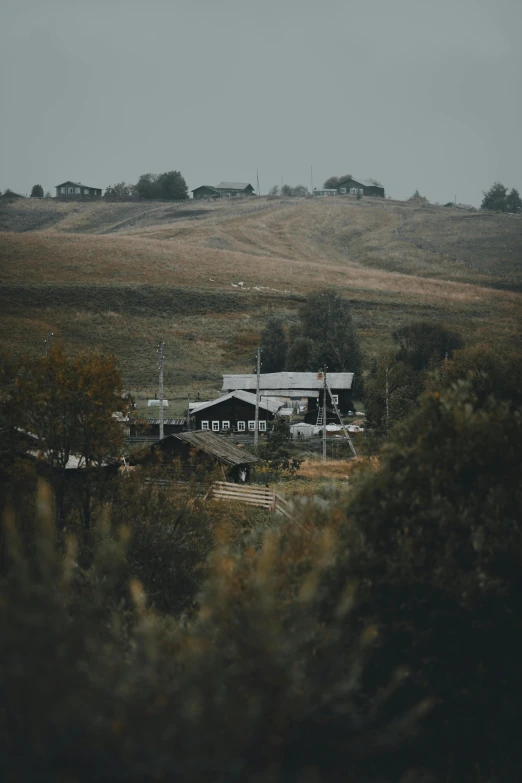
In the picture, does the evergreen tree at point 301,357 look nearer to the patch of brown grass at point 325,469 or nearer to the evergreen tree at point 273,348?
the evergreen tree at point 273,348

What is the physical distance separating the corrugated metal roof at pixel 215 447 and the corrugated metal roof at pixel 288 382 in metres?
25.7

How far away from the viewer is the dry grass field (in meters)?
83.2

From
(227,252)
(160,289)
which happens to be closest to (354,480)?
(160,289)

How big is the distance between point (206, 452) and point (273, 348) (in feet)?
146

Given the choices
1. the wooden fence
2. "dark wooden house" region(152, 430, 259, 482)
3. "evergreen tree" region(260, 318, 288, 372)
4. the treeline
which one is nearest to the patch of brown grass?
"dark wooden house" region(152, 430, 259, 482)

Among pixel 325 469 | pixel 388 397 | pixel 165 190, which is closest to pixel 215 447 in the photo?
pixel 325 469

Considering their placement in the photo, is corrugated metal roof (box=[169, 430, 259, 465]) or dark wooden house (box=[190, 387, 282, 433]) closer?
corrugated metal roof (box=[169, 430, 259, 465])

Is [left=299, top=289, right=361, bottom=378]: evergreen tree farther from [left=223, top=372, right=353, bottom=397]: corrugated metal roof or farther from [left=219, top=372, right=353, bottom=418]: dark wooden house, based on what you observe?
[left=219, top=372, right=353, bottom=418]: dark wooden house

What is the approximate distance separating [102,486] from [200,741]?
14.5 metres

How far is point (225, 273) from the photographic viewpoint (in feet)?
377

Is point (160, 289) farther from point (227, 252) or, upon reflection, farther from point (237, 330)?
point (227, 252)

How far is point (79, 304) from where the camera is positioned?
92625 millimetres

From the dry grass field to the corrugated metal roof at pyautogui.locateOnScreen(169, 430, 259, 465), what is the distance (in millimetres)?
28584

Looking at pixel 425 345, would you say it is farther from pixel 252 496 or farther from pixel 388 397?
pixel 252 496
